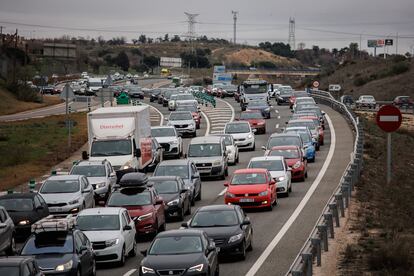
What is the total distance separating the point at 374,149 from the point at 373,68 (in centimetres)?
8878

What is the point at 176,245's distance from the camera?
20.7m

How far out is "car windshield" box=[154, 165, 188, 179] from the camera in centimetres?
3469

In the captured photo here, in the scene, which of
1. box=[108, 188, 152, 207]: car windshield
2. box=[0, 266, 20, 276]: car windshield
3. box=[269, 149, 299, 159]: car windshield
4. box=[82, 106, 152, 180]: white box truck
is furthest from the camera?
box=[269, 149, 299, 159]: car windshield

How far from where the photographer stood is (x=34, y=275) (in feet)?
57.4

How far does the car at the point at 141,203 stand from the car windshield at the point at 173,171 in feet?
15.6

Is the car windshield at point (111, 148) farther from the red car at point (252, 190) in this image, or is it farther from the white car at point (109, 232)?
the white car at point (109, 232)

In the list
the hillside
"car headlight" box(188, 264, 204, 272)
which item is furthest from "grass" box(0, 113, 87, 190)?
the hillside

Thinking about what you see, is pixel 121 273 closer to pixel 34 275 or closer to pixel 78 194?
pixel 34 275

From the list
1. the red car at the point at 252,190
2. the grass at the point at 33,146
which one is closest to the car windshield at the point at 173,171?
the red car at the point at 252,190

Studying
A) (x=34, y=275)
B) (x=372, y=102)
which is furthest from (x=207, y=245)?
(x=372, y=102)

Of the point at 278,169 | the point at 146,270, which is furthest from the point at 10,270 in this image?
the point at 278,169

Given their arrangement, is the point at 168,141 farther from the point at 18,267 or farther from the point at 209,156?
the point at 18,267

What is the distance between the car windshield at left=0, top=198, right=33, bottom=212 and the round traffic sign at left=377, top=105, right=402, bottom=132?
10.4 m

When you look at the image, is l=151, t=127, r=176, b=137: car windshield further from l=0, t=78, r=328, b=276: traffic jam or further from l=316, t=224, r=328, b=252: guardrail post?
l=316, t=224, r=328, b=252: guardrail post
